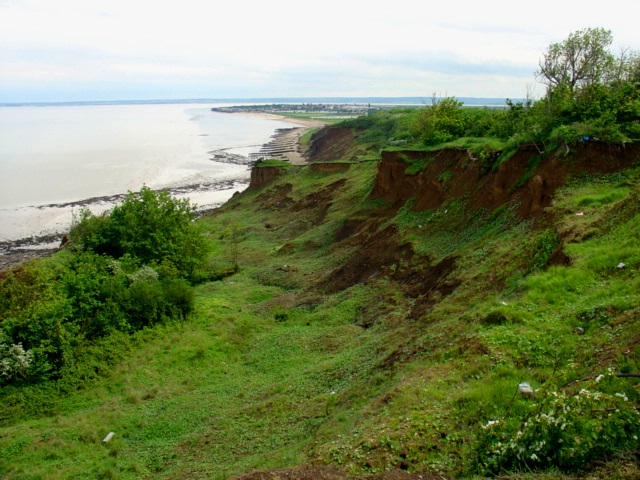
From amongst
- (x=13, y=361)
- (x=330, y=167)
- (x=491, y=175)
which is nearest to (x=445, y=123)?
(x=491, y=175)

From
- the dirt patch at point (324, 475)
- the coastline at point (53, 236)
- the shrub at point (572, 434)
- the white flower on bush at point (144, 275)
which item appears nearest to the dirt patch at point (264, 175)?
the coastline at point (53, 236)

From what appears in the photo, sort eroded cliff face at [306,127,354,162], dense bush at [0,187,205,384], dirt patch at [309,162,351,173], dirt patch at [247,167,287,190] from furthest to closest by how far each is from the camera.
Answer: eroded cliff face at [306,127,354,162] < dirt patch at [247,167,287,190] < dirt patch at [309,162,351,173] < dense bush at [0,187,205,384]

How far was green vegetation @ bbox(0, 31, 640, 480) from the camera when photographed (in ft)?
25.1

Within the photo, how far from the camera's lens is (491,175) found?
2334 cm

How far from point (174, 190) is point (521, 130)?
168ft

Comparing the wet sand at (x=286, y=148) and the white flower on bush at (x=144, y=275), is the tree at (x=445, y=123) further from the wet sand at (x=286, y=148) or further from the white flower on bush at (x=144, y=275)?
the wet sand at (x=286, y=148)

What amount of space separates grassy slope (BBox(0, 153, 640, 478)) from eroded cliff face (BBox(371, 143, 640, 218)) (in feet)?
3.04

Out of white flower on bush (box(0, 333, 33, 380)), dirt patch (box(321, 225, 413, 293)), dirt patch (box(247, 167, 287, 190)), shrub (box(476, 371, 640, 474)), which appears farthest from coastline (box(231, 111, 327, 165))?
shrub (box(476, 371, 640, 474))

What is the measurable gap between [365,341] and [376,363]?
3.11m

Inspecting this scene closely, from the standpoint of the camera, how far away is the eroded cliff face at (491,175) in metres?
18.6

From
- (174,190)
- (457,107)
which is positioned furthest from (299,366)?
(174,190)

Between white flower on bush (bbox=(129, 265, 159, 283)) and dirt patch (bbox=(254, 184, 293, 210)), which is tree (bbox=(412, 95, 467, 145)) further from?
white flower on bush (bbox=(129, 265, 159, 283))

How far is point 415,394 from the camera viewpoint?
30.9 ft

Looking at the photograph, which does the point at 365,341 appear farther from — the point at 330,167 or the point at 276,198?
the point at 330,167
